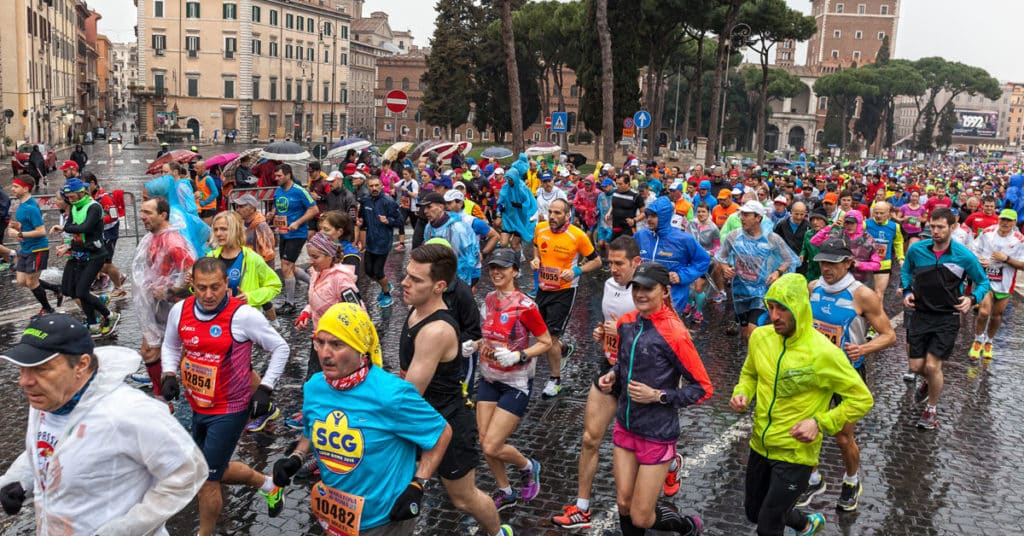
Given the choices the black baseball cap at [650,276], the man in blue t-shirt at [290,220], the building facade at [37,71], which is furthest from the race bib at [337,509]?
the building facade at [37,71]

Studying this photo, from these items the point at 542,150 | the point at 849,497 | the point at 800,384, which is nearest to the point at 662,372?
the point at 800,384

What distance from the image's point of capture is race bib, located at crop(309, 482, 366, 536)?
11.4ft

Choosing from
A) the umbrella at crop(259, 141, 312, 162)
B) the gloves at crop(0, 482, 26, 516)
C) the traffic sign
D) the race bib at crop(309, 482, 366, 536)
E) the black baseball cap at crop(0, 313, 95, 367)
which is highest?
the traffic sign

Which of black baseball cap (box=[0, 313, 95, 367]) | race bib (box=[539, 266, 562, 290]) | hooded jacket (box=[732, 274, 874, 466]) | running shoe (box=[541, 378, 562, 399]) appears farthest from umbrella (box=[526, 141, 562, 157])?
black baseball cap (box=[0, 313, 95, 367])

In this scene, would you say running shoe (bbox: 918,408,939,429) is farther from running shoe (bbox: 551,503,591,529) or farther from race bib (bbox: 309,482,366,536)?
race bib (bbox: 309,482,366,536)

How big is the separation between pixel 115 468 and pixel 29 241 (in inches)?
357

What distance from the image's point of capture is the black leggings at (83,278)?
365 inches

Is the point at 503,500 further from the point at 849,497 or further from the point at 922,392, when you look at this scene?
the point at 922,392

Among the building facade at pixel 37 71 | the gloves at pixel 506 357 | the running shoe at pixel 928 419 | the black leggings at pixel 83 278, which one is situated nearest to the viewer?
the gloves at pixel 506 357

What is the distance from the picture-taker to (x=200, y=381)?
16.1ft

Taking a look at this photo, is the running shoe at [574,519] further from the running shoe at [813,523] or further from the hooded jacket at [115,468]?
the hooded jacket at [115,468]

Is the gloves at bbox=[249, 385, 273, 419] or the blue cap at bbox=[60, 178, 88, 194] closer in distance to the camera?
the gloves at bbox=[249, 385, 273, 419]

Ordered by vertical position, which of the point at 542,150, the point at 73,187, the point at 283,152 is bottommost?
the point at 73,187

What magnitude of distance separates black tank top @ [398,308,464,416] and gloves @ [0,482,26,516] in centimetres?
187
